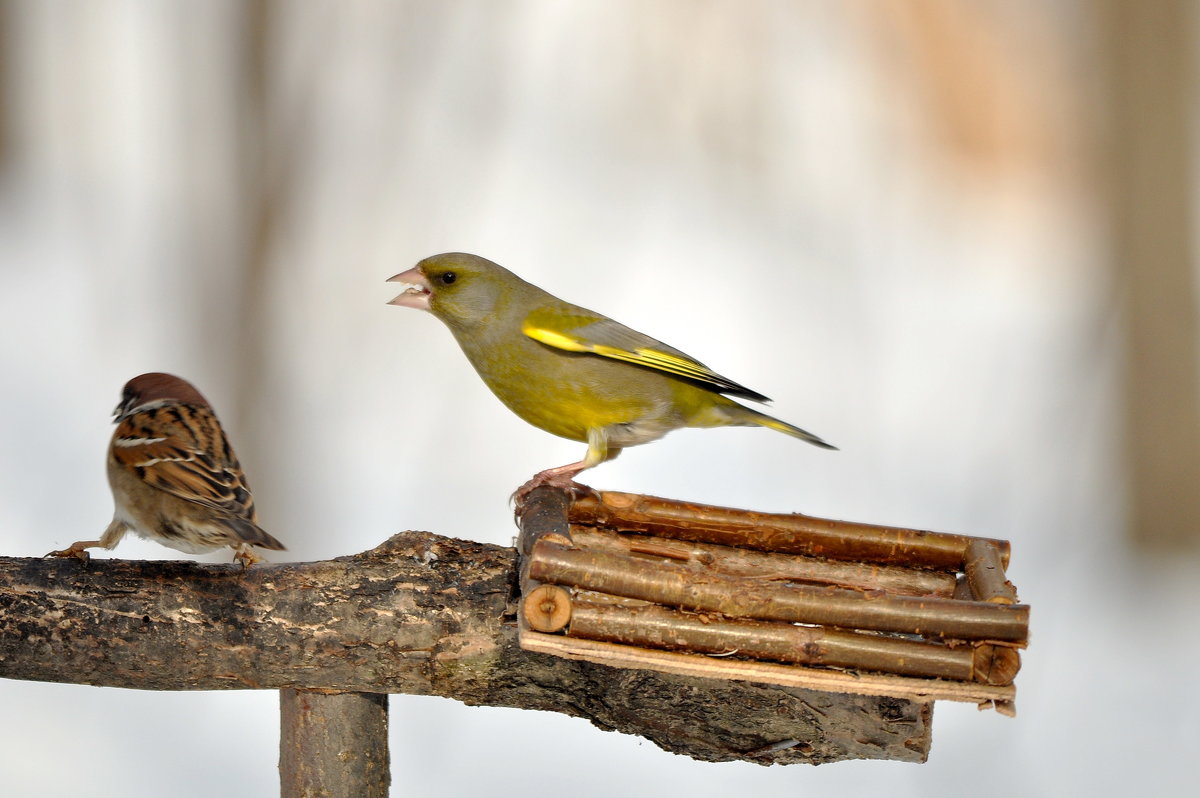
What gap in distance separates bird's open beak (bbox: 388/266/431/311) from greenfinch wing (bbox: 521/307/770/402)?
24cm

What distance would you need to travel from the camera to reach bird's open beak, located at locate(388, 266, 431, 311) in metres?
2.82

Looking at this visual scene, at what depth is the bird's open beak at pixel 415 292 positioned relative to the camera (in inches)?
111

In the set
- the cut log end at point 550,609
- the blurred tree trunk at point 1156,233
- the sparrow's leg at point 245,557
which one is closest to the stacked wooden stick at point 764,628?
the cut log end at point 550,609

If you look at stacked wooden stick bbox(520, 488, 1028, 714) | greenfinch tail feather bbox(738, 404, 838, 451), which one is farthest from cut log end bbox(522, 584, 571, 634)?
greenfinch tail feather bbox(738, 404, 838, 451)

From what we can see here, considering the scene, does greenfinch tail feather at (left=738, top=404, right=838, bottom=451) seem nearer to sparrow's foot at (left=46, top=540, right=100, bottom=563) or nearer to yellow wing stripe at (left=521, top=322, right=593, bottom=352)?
yellow wing stripe at (left=521, top=322, right=593, bottom=352)

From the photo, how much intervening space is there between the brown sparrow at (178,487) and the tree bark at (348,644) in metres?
0.11

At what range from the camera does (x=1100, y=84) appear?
14.9 feet

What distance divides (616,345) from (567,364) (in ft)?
0.37

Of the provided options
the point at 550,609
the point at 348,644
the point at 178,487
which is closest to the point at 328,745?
the point at 348,644

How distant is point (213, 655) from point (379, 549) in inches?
14.0

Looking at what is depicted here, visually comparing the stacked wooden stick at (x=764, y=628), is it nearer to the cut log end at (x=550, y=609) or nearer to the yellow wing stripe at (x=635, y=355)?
the cut log end at (x=550, y=609)

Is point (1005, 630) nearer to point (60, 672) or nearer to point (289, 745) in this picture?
point (289, 745)

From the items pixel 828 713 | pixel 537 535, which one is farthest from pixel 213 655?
pixel 828 713

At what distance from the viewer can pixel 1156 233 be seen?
4516 millimetres
